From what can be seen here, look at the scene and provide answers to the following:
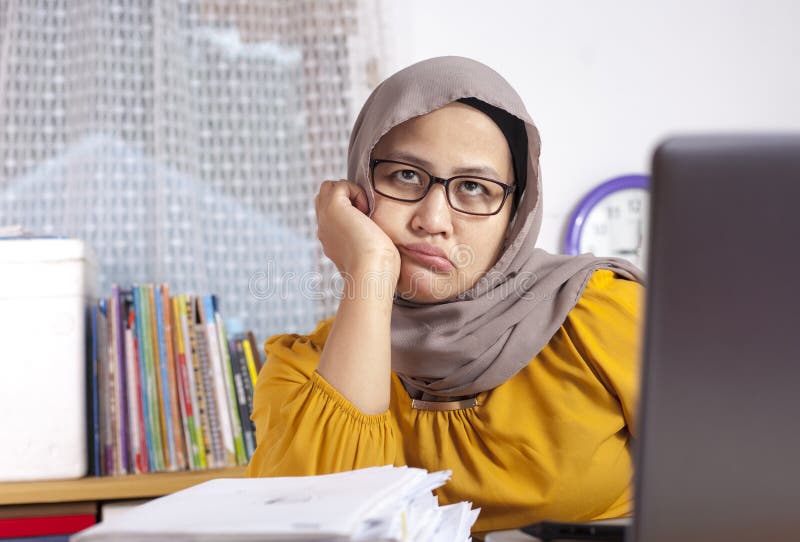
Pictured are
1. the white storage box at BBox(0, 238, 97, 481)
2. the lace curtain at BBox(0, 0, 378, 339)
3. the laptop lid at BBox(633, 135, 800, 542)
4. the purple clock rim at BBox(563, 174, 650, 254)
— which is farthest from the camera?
the purple clock rim at BBox(563, 174, 650, 254)

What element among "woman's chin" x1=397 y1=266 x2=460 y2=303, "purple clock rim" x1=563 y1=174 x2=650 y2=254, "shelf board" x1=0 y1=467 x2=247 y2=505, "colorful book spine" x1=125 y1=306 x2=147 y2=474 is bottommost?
"shelf board" x1=0 y1=467 x2=247 y2=505

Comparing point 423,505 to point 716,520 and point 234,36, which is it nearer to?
point 716,520

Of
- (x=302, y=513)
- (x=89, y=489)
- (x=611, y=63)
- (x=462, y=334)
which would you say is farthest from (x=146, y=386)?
(x=611, y=63)

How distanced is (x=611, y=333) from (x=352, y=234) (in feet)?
1.29

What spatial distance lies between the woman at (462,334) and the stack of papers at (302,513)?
1.00ft

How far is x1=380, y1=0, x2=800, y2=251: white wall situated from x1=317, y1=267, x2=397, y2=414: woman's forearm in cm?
141

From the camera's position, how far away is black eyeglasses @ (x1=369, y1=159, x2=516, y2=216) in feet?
3.89

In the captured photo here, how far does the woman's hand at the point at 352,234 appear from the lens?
3.59ft

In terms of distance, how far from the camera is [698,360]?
0.45m

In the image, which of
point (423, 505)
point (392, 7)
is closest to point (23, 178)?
point (392, 7)

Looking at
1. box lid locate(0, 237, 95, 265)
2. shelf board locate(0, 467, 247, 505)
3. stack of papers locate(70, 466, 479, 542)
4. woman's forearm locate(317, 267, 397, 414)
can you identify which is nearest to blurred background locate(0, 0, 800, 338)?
box lid locate(0, 237, 95, 265)

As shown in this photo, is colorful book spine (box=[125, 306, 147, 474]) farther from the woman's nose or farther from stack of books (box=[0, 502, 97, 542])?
the woman's nose

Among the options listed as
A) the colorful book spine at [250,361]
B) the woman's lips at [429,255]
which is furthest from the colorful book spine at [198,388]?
the woman's lips at [429,255]

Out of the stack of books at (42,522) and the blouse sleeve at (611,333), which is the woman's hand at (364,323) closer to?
the blouse sleeve at (611,333)
